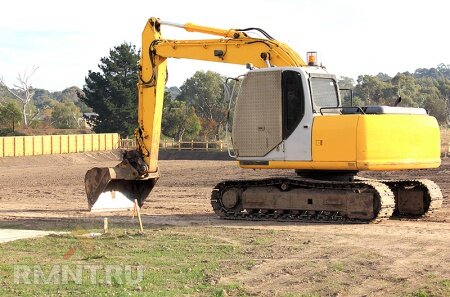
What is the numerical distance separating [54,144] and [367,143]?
152ft

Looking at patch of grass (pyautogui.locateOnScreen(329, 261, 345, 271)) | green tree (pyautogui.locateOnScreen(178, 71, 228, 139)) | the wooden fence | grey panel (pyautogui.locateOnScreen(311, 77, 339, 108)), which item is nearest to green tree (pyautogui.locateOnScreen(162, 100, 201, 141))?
the wooden fence

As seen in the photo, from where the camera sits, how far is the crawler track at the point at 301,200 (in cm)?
1873

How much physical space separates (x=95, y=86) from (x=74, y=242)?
62.2 metres

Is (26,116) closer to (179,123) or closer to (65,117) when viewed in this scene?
(65,117)

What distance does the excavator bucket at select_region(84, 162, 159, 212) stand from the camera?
20000 millimetres

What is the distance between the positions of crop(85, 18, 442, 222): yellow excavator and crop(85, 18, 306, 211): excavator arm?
1.0 inches

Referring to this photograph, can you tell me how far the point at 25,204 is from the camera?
25984 mm

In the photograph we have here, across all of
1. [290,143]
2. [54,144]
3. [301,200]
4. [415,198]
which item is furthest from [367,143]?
[54,144]

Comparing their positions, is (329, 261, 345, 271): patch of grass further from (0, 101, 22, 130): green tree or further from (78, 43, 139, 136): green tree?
(0, 101, 22, 130): green tree

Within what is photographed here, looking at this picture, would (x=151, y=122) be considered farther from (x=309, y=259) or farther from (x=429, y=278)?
(x=429, y=278)

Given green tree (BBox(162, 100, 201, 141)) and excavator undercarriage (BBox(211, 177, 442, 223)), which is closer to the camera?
excavator undercarriage (BBox(211, 177, 442, 223))

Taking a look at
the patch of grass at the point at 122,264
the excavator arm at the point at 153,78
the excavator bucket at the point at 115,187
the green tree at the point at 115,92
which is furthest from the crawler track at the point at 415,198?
the green tree at the point at 115,92

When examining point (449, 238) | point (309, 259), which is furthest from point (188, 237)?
point (449, 238)

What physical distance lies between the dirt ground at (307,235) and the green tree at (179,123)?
44.4 meters
